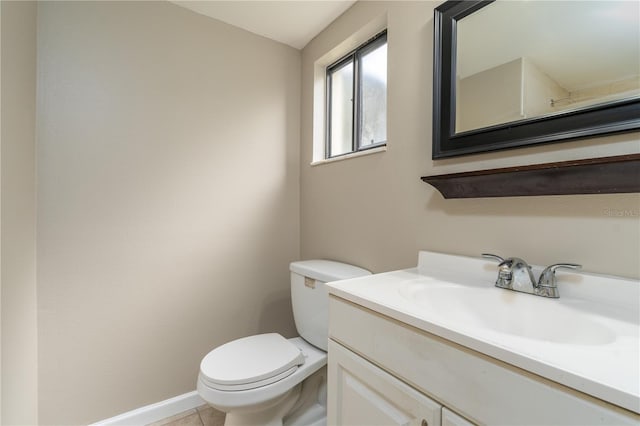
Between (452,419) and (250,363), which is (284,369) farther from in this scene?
(452,419)

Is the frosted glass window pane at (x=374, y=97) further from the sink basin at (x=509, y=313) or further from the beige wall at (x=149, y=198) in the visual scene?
the sink basin at (x=509, y=313)

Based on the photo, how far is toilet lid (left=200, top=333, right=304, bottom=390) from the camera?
111cm

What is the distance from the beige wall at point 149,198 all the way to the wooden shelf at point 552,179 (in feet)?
3.89

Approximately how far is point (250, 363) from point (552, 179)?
1.27m

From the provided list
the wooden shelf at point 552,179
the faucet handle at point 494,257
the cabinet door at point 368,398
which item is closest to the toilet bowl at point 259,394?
the cabinet door at point 368,398

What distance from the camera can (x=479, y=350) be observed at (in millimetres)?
538

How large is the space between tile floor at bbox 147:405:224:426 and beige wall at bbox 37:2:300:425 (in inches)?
4.4

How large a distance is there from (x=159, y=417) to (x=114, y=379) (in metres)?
0.31

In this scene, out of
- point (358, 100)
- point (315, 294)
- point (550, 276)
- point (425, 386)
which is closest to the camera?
point (425, 386)

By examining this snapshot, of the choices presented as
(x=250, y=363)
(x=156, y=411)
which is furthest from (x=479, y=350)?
(x=156, y=411)

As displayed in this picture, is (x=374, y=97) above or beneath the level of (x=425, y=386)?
above

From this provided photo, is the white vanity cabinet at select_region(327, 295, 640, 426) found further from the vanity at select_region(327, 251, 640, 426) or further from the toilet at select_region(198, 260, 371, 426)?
the toilet at select_region(198, 260, 371, 426)

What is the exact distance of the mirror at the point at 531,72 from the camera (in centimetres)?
73

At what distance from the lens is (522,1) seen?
90cm
